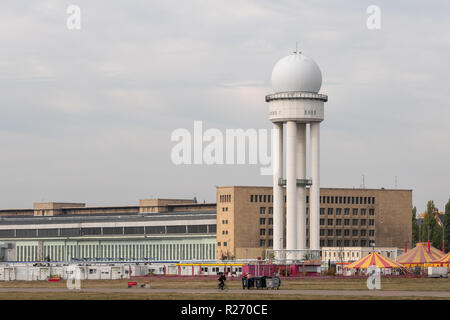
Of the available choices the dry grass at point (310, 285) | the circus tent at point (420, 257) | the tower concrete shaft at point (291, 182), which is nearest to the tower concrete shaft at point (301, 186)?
the tower concrete shaft at point (291, 182)

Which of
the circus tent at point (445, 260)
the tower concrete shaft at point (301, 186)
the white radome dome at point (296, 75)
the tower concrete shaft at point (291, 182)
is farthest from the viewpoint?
the tower concrete shaft at point (301, 186)

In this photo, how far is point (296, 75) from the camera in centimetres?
18400

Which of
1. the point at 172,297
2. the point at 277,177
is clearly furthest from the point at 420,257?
the point at 172,297

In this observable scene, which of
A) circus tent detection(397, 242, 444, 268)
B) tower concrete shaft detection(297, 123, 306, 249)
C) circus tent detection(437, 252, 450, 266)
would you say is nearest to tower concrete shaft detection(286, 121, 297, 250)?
tower concrete shaft detection(297, 123, 306, 249)

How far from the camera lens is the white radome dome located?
184 m

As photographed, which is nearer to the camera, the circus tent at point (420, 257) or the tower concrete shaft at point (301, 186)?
the circus tent at point (420, 257)

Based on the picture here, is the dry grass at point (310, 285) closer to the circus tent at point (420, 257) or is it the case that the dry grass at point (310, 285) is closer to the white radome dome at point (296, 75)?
the circus tent at point (420, 257)

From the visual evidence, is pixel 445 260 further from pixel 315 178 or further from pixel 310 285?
pixel 310 285

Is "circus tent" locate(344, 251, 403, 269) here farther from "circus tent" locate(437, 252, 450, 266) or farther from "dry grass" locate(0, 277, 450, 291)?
"dry grass" locate(0, 277, 450, 291)

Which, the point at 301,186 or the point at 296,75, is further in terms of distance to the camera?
the point at 301,186

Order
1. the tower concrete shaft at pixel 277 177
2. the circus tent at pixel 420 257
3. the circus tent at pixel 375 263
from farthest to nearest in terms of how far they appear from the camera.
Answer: the tower concrete shaft at pixel 277 177, the circus tent at pixel 420 257, the circus tent at pixel 375 263

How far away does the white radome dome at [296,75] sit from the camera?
184 metres
